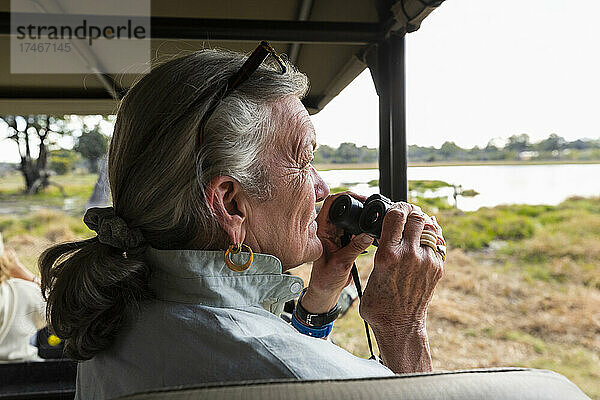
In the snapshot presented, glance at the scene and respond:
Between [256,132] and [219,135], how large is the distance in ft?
0.25

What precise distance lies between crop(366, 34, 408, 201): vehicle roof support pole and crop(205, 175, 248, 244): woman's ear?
105 cm

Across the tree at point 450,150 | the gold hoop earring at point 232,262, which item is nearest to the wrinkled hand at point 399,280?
the gold hoop earring at point 232,262

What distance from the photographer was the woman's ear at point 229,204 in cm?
78

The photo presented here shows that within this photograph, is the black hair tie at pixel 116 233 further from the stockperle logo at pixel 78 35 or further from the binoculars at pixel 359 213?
the stockperle logo at pixel 78 35

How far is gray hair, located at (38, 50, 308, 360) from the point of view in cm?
74

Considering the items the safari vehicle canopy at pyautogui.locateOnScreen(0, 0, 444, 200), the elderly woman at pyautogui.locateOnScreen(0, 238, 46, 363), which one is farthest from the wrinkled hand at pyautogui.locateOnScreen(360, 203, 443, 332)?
the elderly woman at pyautogui.locateOnScreen(0, 238, 46, 363)

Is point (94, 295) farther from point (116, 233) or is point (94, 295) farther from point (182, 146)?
point (182, 146)

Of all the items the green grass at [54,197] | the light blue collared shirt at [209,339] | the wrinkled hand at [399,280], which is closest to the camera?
the light blue collared shirt at [209,339]

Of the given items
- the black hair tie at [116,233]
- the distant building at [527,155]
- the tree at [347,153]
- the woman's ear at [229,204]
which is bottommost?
the black hair tie at [116,233]

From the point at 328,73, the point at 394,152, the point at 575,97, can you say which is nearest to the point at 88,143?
the point at 328,73

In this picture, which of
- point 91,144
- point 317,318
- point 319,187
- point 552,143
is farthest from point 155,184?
point 552,143

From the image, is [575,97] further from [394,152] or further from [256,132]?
[256,132]

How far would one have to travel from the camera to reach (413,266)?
890 millimetres

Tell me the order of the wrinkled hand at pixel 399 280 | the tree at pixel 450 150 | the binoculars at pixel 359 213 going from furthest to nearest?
the tree at pixel 450 150, the binoculars at pixel 359 213, the wrinkled hand at pixel 399 280
